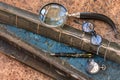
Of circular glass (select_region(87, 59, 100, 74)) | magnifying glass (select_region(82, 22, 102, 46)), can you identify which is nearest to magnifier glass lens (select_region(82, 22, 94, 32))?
magnifying glass (select_region(82, 22, 102, 46))

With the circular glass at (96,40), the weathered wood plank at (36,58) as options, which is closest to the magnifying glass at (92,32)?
the circular glass at (96,40)

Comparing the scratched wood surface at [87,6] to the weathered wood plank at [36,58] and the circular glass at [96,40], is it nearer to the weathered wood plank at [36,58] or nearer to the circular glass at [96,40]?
the circular glass at [96,40]

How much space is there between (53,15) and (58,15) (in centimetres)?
4

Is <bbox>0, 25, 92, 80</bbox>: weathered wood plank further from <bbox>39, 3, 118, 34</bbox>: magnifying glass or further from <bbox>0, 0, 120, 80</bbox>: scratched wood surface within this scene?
<bbox>39, 3, 118, 34</bbox>: magnifying glass

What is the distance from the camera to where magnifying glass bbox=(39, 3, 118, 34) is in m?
3.10

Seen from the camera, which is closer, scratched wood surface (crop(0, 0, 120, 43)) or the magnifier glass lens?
the magnifier glass lens

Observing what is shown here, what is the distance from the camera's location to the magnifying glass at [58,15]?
10.2ft

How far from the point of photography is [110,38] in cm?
313

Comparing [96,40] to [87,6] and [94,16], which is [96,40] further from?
[87,6]

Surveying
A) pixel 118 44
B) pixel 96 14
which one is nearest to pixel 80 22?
pixel 96 14

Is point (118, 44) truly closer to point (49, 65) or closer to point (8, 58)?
point (49, 65)

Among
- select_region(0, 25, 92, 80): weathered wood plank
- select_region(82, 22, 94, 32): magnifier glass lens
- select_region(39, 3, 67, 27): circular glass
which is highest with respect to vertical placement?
select_region(39, 3, 67, 27): circular glass

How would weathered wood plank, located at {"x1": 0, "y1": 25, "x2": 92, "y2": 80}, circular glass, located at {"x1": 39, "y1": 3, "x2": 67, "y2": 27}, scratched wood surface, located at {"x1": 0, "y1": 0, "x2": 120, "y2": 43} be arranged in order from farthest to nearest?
scratched wood surface, located at {"x1": 0, "y1": 0, "x2": 120, "y2": 43} → circular glass, located at {"x1": 39, "y1": 3, "x2": 67, "y2": 27} → weathered wood plank, located at {"x1": 0, "y1": 25, "x2": 92, "y2": 80}

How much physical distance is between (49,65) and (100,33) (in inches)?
19.2
